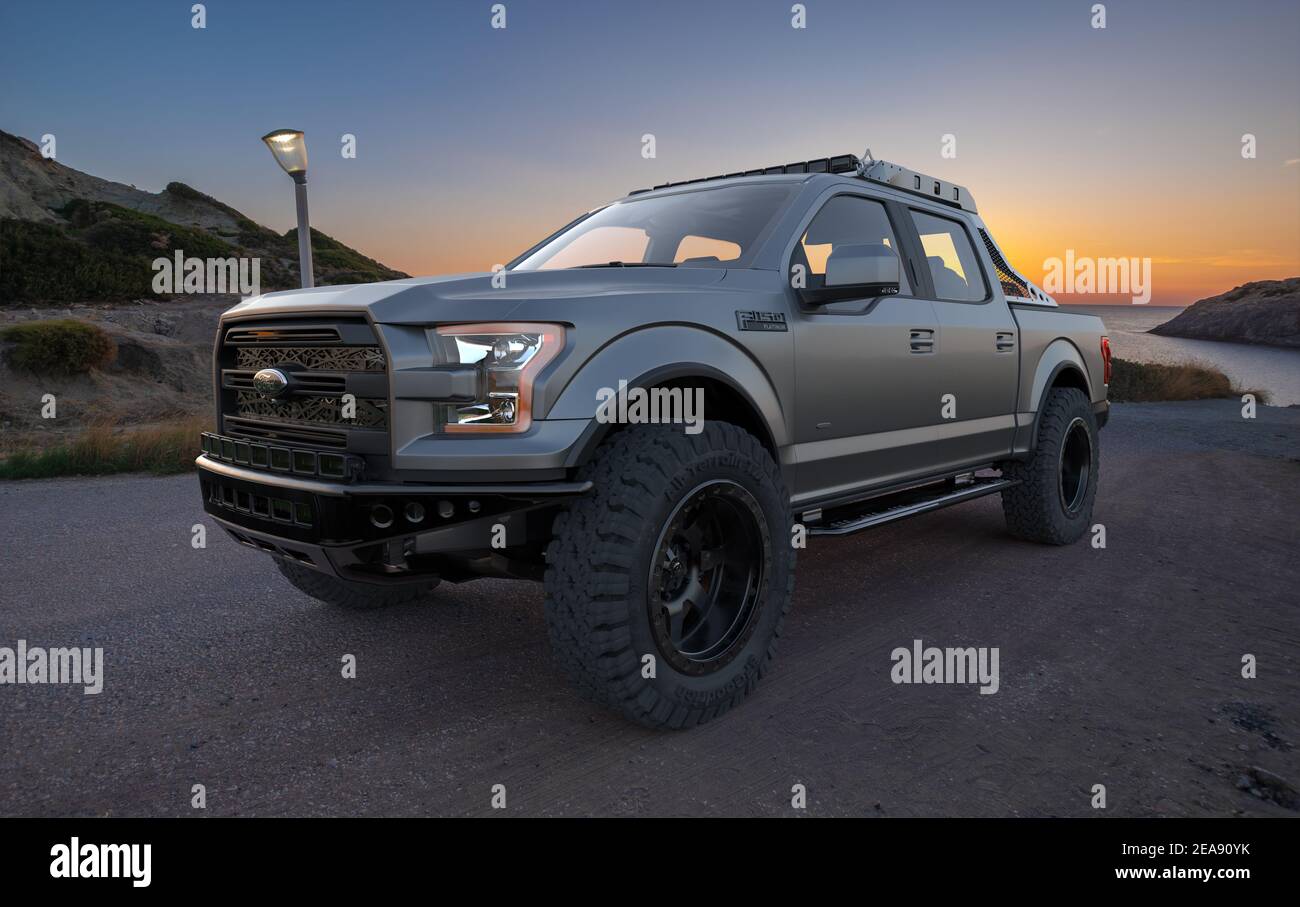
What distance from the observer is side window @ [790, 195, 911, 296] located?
360 cm

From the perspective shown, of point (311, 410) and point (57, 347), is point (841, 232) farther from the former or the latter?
point (57, 347)

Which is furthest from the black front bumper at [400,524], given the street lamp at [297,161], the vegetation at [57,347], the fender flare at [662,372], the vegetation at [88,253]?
the vegetation at [88,253]

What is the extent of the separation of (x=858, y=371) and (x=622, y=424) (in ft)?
4.60

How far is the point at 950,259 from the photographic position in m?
4.83

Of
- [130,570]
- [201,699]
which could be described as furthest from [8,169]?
[201,699]

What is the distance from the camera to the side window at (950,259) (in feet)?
15.0

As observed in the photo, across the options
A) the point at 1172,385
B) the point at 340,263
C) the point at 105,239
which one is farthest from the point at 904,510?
the point at 340,263

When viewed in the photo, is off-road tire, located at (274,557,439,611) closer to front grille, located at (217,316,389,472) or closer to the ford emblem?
front grille, located at (217,316,389,472)

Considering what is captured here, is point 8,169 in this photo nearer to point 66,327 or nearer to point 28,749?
point 66,327

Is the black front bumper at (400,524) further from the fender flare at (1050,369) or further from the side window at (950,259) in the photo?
the fender flare at (1050,369)

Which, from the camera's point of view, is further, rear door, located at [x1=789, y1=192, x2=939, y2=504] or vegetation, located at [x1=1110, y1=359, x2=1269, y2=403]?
vegetation, located at [x1=1110, y1=359, x2=1269, y2=403]

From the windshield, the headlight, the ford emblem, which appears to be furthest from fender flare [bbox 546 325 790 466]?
the ford emblem

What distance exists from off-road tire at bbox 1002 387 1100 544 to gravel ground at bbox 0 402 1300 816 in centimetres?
20

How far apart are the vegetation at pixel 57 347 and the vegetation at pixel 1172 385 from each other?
854 inches
